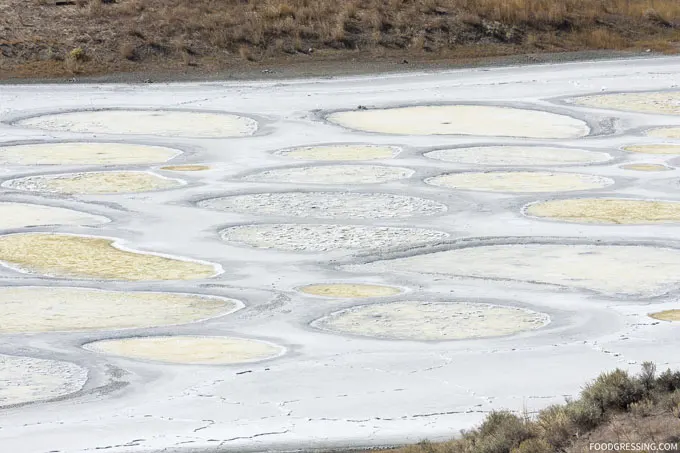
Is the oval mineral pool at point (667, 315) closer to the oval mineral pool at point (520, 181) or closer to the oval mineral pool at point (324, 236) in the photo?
the oval mineral pool at point (324, 236)

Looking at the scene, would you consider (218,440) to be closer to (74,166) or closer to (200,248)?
(200,248)

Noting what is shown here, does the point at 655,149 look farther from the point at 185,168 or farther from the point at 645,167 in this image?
the point at 185,168

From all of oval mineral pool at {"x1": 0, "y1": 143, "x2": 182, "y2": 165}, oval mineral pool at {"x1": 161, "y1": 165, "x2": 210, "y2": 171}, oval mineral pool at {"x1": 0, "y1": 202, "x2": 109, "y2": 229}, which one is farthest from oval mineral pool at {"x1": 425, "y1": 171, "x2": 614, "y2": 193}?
oval mineral pool at {"x1": 0, "y1": 202, "x2": 109, "y2": 229}

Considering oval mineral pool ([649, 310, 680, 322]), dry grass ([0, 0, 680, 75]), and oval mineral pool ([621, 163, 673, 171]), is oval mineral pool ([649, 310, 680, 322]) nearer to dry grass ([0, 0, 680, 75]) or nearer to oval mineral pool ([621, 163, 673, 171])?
oval mineral pool ([621, 163, 673, 171])

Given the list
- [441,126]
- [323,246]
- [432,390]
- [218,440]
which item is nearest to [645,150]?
[441,126]

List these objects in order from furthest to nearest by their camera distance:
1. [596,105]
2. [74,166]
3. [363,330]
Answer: [596,105], [74,166], [363,330]

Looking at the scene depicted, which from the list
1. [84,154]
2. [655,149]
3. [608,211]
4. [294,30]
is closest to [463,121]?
[655,149]

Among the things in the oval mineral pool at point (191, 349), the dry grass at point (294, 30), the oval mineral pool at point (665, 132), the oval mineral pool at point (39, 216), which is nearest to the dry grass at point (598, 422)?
the oval mineral pool at point (191, 349)

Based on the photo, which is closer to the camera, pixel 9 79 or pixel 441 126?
pixel 441 126
